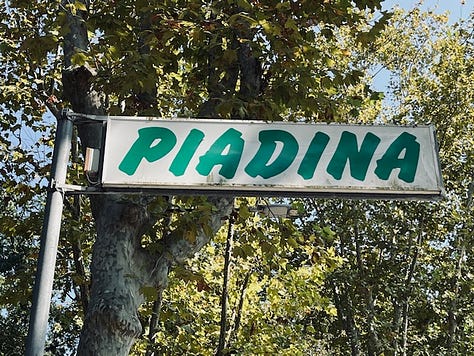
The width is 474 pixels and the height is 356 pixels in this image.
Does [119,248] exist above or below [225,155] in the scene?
below

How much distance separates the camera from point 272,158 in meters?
2.58

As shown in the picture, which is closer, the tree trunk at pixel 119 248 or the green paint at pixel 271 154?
the green paint at pixel 271 154

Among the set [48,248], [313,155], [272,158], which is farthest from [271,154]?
[48,248]

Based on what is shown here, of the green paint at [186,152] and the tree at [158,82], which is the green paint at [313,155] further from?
the tree at [158,82]

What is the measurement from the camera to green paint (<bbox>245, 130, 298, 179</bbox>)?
2.56 meters

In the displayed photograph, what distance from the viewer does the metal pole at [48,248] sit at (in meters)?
2.28

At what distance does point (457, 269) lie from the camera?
48.5 feet

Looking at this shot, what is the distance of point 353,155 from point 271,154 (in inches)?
13.7

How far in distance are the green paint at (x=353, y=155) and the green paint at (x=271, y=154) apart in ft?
0.58

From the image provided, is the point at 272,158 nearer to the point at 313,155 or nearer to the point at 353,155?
the point at 313,155

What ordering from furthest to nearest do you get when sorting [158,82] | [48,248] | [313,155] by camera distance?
[158,82] → [313,155] → [48,248]

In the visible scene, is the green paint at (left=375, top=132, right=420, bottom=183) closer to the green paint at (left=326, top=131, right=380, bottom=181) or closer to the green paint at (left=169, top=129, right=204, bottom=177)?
the green paint at (left=326, top=131, right=380, bottom=181)

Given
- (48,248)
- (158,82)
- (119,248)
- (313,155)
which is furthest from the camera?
(158,82)

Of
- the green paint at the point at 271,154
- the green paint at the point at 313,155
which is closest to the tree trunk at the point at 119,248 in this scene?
the green paint at the point at 271,154
